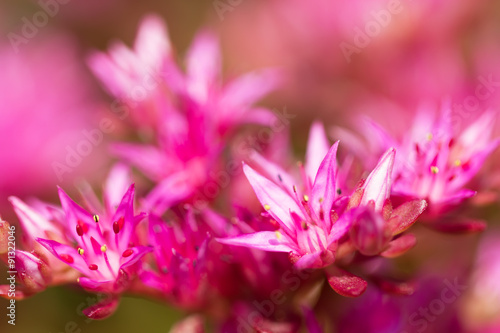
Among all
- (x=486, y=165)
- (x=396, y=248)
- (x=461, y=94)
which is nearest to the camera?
(x=396, y=248)

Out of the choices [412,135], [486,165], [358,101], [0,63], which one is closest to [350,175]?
[412,135]

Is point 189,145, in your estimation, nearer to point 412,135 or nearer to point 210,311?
point 210,311

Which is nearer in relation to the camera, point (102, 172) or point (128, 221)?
point (128, 221)

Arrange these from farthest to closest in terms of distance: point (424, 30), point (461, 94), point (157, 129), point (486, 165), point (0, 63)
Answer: point (0, 63)
point (424, 30)
point (461, 94)
point (157, 129)
point (486, 165)

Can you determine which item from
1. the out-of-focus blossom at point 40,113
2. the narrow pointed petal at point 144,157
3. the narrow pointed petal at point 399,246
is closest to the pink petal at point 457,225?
the narrow pointed petal at point 399,246

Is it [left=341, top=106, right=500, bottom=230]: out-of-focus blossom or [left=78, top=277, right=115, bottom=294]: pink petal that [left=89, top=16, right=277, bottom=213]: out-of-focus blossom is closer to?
[left=78, top=277, right=115, bottom=294]: pink petal

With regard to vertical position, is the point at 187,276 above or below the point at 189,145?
below

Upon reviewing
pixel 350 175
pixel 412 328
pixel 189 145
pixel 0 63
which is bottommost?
pixel 412 328

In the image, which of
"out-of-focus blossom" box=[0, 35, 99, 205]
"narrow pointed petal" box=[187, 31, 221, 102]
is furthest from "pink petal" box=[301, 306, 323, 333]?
"out-of-focus blossom" box=[0, 35, 99, 205]
